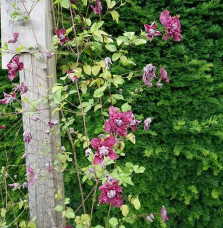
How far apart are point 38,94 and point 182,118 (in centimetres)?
115

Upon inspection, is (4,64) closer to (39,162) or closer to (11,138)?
(39,162)

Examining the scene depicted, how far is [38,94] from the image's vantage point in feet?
4.54

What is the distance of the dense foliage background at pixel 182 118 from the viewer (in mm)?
1771

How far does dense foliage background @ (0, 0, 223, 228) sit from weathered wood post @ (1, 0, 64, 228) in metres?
0.47

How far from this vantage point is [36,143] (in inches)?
57.2

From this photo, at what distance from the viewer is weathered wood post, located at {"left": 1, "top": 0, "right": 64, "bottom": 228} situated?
51.7 inches

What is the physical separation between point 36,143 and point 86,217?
0.57 meters

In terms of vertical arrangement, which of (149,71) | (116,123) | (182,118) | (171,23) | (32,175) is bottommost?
(32,175)

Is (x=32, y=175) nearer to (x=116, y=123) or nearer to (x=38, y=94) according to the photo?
(x=38, y=94)

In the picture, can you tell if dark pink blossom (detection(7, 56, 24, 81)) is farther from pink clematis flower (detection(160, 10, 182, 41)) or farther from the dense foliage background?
pink clematis flower (detection(160, 10, 182, 41))

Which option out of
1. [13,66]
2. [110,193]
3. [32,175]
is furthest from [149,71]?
[32,175]

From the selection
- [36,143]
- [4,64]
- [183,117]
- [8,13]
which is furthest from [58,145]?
[183,117]

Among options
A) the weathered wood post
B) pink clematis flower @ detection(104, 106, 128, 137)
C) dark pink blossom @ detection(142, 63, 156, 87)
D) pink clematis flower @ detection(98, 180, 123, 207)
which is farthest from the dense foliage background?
pink clematis flower @ detection(98, 180, 123, 207)

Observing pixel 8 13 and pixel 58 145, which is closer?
pixel 8 13
